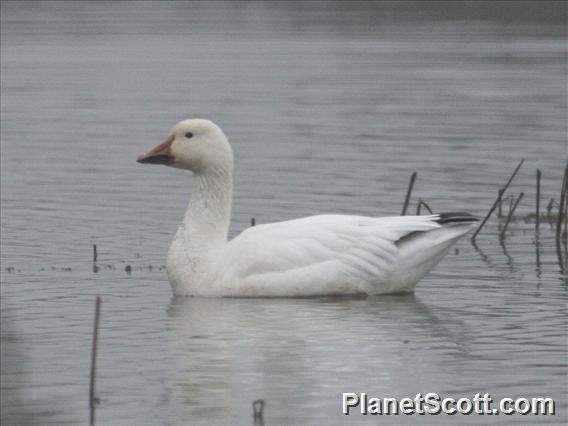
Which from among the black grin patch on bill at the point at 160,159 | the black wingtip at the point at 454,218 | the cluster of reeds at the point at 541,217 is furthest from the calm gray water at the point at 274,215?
the black grin patch on bill at the point at 160,159

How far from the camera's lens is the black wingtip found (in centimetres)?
1241

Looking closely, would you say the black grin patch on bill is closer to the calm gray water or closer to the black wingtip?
the calm gray water

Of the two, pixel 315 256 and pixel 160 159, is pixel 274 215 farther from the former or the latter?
pixel 315 256

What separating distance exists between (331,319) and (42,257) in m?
3.81

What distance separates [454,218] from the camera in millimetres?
12422

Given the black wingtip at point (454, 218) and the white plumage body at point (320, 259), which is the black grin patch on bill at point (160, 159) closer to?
the white plumage body at point (320, 259)

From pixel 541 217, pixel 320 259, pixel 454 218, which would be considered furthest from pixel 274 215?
pixel 454 218

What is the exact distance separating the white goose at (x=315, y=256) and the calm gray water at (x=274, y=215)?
0.59 ft

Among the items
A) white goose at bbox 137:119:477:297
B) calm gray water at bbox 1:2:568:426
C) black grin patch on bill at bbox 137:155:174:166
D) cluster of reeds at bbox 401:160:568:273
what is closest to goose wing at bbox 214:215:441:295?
white goose at bbox 137:119:477:297

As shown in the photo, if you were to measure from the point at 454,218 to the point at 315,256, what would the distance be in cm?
114

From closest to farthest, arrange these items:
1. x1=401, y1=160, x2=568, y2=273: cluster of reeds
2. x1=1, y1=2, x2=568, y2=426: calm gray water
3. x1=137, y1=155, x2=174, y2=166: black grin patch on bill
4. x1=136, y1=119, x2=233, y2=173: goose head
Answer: x1=1, y1=2, x2=568, y2=426: calm gray water → x1=136, y1=119, x2=233, y2=173: goose head → x1=137, y1=155, x2=174, y2=166: black grin patch on bill → x1=401, y1=160, x2=568, y2=273: cluster of reeds

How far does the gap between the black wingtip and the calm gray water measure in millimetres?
636

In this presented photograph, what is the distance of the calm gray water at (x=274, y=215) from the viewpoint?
9.56 meters

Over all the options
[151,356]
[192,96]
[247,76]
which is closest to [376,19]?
[247,76]
